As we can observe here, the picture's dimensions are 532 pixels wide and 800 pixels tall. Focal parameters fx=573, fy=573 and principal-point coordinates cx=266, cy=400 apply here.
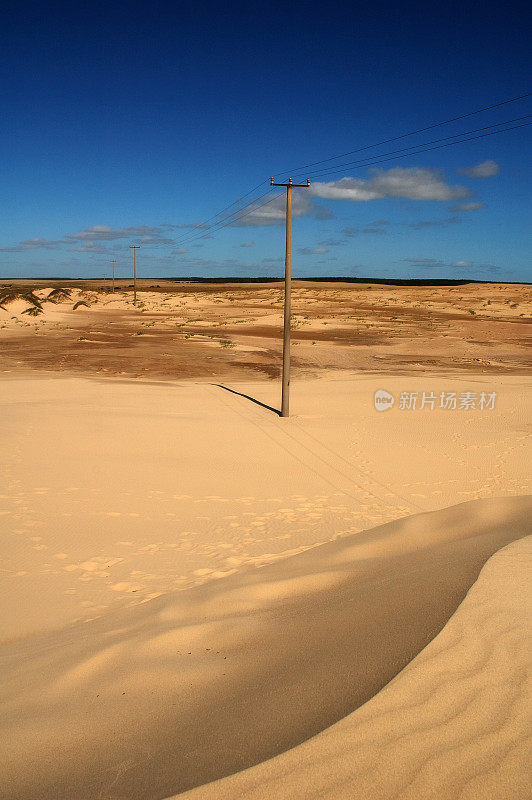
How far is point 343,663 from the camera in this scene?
3.73 metres

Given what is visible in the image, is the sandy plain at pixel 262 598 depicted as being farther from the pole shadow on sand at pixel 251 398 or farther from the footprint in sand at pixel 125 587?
the pole shadow on sand at pixel 251 398

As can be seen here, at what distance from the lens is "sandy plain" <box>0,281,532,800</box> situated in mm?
2865

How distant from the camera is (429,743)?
111 inches

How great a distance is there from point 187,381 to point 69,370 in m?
6.39

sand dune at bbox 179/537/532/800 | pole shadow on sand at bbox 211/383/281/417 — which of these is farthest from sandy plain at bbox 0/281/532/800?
pole shadow on sand at bbox 211/383/281/417

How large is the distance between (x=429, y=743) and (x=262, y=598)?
103 inches

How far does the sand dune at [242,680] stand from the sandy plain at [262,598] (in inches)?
0.6

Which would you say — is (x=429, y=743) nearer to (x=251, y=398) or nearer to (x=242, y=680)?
(x=242, y=680)

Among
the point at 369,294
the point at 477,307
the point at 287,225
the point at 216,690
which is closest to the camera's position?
the point at 216,690

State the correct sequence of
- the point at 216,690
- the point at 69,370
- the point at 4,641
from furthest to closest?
the point at 69,370
the point at 4,641
the point at 216,690

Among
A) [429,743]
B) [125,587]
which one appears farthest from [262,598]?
[429,743]

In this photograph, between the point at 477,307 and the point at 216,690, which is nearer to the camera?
the point at 216,690

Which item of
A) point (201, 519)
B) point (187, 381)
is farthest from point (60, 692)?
point (187, 381)

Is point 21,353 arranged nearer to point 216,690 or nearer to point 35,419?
point 35,419
